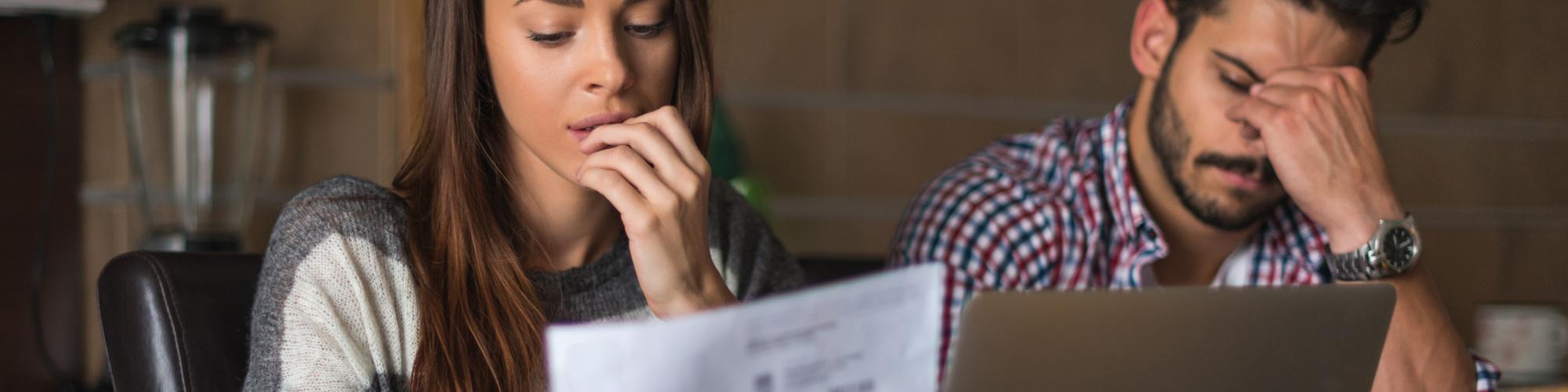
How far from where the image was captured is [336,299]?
0.95m

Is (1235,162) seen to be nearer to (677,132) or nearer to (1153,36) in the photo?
(1153,36)

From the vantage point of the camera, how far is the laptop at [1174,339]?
2.22 ft

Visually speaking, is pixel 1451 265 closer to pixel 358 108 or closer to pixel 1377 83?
pixel 1377 83

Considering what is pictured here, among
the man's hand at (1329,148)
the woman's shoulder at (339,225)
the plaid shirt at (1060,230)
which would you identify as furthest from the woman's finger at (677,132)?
the man's hand at (1329,148)

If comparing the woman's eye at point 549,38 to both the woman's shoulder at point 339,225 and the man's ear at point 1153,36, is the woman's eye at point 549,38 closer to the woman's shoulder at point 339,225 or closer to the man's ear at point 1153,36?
the woman's shoulder at point 339,225

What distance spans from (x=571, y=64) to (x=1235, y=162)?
74 centimetres

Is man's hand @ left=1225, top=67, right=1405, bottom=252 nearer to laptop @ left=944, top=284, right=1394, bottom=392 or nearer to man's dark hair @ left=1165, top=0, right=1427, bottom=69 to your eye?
man's dark hair @ left=1165, top=0, right=1427, bottom=69

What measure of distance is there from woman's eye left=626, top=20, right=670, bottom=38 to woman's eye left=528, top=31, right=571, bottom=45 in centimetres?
5

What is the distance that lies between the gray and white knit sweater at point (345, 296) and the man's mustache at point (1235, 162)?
0.65 m

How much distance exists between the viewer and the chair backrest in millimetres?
960

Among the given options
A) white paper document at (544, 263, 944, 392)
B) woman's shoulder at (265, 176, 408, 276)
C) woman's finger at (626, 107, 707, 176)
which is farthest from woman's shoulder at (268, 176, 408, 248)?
white paper document at (544, 263, 944, 392)

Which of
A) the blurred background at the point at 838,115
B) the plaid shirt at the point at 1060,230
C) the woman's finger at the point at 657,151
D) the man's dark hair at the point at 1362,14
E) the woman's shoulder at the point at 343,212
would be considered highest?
the man's dark hair at the point at 1362,14

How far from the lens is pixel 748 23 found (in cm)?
282

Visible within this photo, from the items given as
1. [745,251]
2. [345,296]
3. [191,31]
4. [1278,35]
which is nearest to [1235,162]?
[1278,35]
